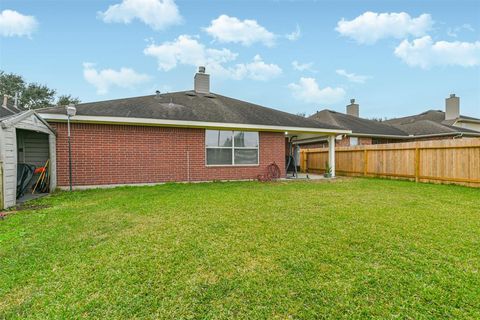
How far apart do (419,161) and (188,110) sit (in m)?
9.39

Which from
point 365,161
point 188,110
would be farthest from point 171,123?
point 365,161

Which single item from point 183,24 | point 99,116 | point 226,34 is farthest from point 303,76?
point 99,116

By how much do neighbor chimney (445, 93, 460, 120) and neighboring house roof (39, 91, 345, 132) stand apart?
16.8 meters

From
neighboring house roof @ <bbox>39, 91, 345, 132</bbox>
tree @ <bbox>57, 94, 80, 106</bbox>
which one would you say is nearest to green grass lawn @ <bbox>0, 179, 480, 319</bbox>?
neighboring house roof @ <bbox>39, 91, 345, 132</bbox>

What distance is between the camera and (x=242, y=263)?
2771mm

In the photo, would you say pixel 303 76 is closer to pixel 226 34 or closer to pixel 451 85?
pixel 226 34

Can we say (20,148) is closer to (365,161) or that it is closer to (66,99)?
(365,161)

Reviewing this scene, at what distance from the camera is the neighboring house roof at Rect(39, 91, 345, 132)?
8.73 m

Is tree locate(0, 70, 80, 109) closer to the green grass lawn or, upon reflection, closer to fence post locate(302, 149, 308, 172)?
fence post locate(302, 149, 308, 172)

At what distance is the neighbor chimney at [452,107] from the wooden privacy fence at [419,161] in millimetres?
14758

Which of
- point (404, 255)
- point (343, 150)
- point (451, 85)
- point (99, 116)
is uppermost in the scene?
point (451, 85)

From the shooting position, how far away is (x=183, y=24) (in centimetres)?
1279

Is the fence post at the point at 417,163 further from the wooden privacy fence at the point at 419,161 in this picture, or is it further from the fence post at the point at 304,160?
the fence post at the point at 304,160

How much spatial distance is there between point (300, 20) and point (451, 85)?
1826 centimetres
